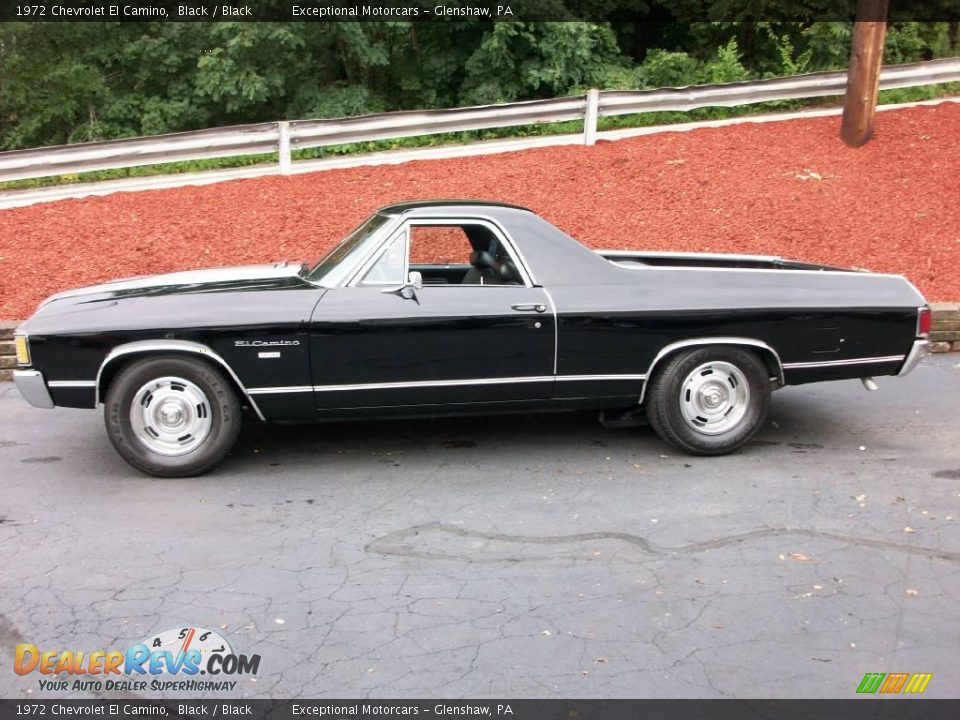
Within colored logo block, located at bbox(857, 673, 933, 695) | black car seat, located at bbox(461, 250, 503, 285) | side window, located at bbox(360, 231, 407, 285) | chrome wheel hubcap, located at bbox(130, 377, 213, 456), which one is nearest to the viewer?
colored logo block, located at bbox(857, 673, 933, 695)

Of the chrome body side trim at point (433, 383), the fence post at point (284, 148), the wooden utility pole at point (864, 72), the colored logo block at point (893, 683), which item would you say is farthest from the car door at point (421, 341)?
the wooden utility pole at point (864, 72)

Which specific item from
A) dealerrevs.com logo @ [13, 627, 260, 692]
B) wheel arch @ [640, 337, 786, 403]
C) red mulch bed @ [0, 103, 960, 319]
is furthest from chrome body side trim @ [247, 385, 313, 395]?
red mulch bed @ [0, 103, 960, 319]

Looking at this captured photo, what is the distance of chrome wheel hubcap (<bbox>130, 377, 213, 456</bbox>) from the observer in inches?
214

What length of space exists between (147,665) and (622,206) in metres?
8.31

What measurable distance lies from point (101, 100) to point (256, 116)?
2.93 m

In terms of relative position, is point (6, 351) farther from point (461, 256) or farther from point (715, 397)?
point (715, 397)

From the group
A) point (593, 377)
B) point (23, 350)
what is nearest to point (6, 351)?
point (23, 350)

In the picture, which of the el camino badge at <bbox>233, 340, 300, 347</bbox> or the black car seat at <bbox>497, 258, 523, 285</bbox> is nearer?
the el camino badge at <bbox>233, 340, 300, 347</bbox>

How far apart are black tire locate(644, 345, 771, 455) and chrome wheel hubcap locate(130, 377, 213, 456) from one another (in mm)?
2730

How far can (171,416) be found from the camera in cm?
546

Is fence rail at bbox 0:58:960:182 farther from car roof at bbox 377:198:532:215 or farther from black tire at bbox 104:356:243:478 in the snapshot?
black tire at bbox 104:356:243:478

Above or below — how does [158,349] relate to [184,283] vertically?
below

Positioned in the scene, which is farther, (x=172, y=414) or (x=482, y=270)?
(x=482, y=270)
